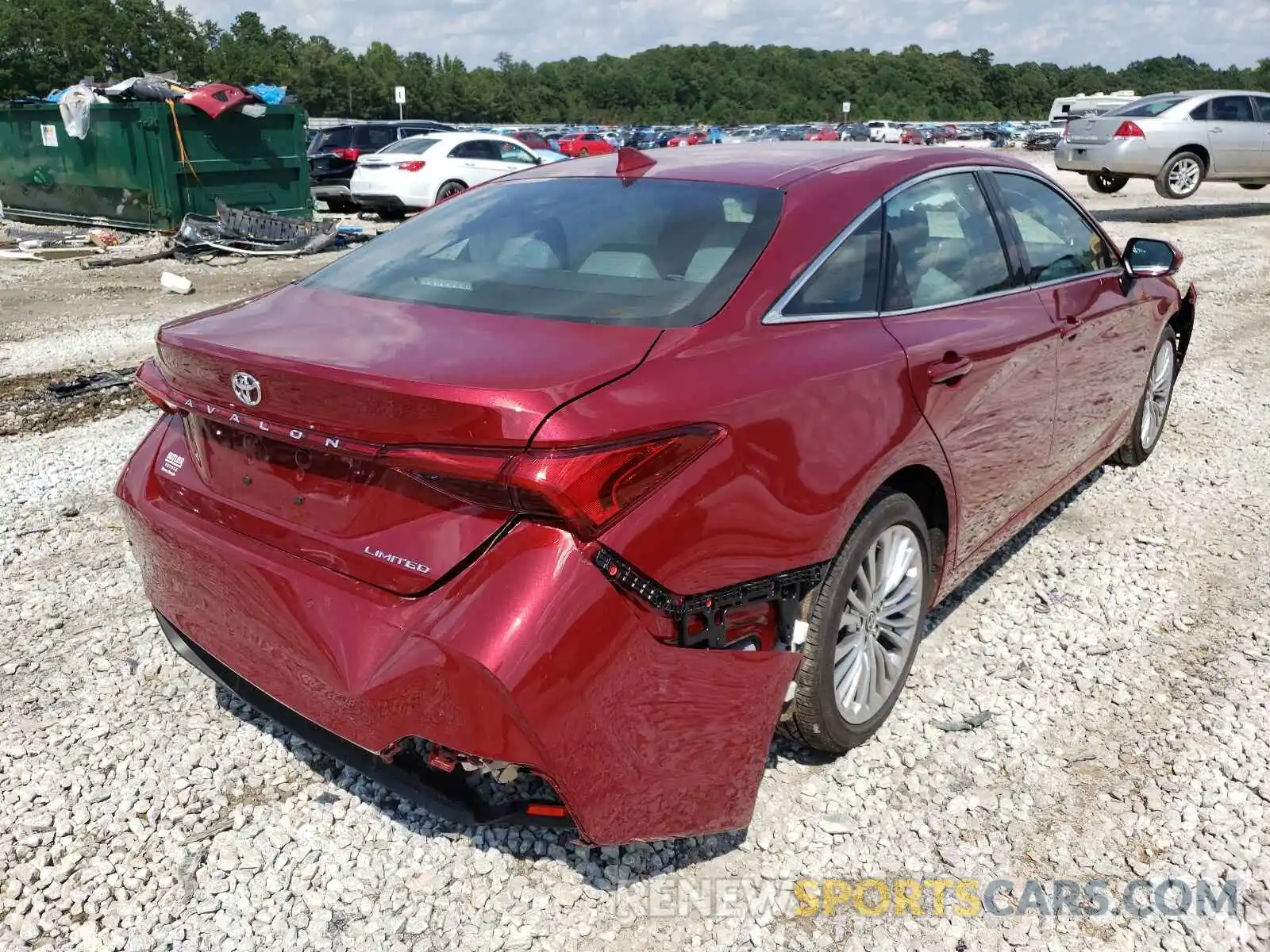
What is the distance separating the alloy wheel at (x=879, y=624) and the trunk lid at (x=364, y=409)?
38.1 inches

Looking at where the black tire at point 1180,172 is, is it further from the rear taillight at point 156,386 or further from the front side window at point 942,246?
the rear taillight at point 156,386

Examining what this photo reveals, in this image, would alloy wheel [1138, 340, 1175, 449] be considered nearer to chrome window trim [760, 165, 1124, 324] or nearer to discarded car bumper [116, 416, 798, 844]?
chrome window trim [760, 165, 1124, 324]

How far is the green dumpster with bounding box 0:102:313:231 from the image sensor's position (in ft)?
42.7

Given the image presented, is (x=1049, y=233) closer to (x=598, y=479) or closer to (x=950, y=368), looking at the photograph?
(x=950, y=368)

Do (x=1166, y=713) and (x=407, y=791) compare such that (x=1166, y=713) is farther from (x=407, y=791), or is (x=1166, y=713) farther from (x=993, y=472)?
(x=407, y=791)

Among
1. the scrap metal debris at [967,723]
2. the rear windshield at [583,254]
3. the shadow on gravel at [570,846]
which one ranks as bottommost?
the shadow on gravel at [570,846]

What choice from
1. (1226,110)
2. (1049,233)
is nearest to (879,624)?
(1049,233)

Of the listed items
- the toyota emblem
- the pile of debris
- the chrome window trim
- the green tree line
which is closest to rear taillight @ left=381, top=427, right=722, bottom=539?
the toyota emblem

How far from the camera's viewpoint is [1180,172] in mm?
15391

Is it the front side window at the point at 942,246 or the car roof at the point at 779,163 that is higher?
the car roof at the point at 779,163

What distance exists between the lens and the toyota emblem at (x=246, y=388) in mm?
2217

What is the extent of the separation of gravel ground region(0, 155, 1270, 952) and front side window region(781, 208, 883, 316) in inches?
49.7

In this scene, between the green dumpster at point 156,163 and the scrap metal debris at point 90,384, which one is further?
the green dumpster at point 156,163

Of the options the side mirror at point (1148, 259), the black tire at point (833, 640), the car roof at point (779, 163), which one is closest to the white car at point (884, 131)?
the side mirror at point (1148, 259)
